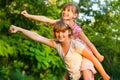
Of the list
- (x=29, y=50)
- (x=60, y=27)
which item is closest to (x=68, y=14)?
(x=60, y=27)

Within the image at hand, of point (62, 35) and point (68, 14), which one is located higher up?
point (68, 14)

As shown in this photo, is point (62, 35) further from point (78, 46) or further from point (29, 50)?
point (29, 50)

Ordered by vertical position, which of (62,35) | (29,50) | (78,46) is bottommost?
(29,50)

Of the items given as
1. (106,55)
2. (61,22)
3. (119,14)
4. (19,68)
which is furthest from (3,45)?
(119,14)

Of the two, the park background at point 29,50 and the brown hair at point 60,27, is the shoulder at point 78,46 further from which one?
the park background at point 29,50

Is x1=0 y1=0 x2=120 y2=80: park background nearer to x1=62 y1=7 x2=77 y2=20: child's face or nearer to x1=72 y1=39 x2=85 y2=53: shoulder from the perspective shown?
x1=62 y1=7 x2=77 y2=20: child's face

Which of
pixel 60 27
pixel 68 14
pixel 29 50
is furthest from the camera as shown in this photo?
pixel 29 50

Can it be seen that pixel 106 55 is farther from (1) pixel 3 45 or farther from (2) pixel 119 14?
(1) pixel 3 45

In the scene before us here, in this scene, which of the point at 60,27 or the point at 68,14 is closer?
the point at 60,27

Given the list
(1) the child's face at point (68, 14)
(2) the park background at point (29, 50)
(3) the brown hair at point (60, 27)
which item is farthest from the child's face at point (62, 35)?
(2) the park background at point (29, 50)

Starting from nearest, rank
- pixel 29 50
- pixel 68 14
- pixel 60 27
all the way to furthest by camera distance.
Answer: pixel 60 27
pixel 68 14
pixel 29 50

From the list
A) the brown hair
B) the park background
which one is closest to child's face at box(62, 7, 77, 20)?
the brown hair

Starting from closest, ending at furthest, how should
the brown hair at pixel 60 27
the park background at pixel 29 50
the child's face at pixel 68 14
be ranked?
the brown hair at pixel 60 27
the child's face at pixel 68 14
the park background at pixel 29 50

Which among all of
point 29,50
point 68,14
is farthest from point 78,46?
point 29,50
